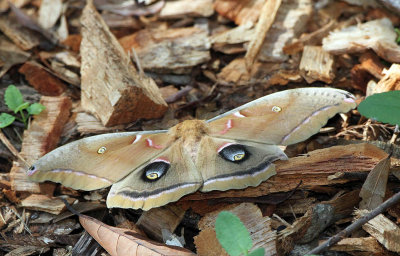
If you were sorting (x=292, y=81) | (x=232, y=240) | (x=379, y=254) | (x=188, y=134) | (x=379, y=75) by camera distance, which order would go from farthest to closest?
(x=292, y=81) → (x=379, y=75) → (x=188, y=134) → (x=379, y=254) → (x=232, y=240)

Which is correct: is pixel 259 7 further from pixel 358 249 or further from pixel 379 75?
pixel 358 249

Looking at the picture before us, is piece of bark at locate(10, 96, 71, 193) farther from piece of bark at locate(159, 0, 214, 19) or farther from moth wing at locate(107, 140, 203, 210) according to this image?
piece of bark at locate(159, 0, 214, 19)

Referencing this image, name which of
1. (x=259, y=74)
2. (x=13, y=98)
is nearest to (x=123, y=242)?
(x=13, y=98)

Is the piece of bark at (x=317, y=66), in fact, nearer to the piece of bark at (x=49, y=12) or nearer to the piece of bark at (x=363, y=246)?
the piece of bark at (x=363, y=246)

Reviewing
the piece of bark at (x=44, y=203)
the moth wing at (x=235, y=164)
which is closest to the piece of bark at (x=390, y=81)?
the moth wing at (x=235, y=164)

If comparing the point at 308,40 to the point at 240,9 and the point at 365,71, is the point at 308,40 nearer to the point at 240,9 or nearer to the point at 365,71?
the point at 365,71

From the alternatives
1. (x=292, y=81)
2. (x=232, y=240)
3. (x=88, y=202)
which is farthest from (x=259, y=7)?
(x=232, y=240)

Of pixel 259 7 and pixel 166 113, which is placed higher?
pixel 259 7
